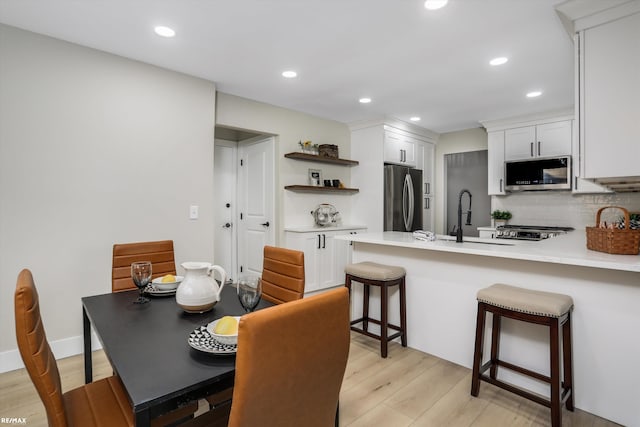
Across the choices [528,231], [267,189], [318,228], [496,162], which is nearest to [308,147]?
[267,189]

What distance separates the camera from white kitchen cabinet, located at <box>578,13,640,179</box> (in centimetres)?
197

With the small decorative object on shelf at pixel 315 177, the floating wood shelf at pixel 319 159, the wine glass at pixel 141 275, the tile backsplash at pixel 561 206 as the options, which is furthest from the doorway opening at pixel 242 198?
the tile backsplash at pixel 561 206

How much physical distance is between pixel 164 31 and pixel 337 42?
1285 mm

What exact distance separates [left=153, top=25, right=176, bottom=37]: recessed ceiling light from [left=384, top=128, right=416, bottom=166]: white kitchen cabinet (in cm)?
312

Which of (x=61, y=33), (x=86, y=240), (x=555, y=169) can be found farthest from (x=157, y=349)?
(x=555, y=169)

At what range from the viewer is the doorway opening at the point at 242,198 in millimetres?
4449

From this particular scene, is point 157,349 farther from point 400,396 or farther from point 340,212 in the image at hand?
point 340,212

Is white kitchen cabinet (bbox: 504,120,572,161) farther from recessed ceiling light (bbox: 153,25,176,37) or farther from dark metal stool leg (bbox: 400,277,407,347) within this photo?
recessed ceiling light (bbox: 153,25,176,37)

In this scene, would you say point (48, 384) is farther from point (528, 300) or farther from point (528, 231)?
point (528, 231)

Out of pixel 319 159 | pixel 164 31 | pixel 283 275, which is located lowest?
pixel 283 275

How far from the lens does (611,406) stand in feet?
6.11

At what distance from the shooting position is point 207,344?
3.71 feet

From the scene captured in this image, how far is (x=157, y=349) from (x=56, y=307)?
2.10 m

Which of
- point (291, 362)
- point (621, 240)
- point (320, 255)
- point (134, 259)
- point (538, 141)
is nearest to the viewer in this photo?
point (291, 362)
